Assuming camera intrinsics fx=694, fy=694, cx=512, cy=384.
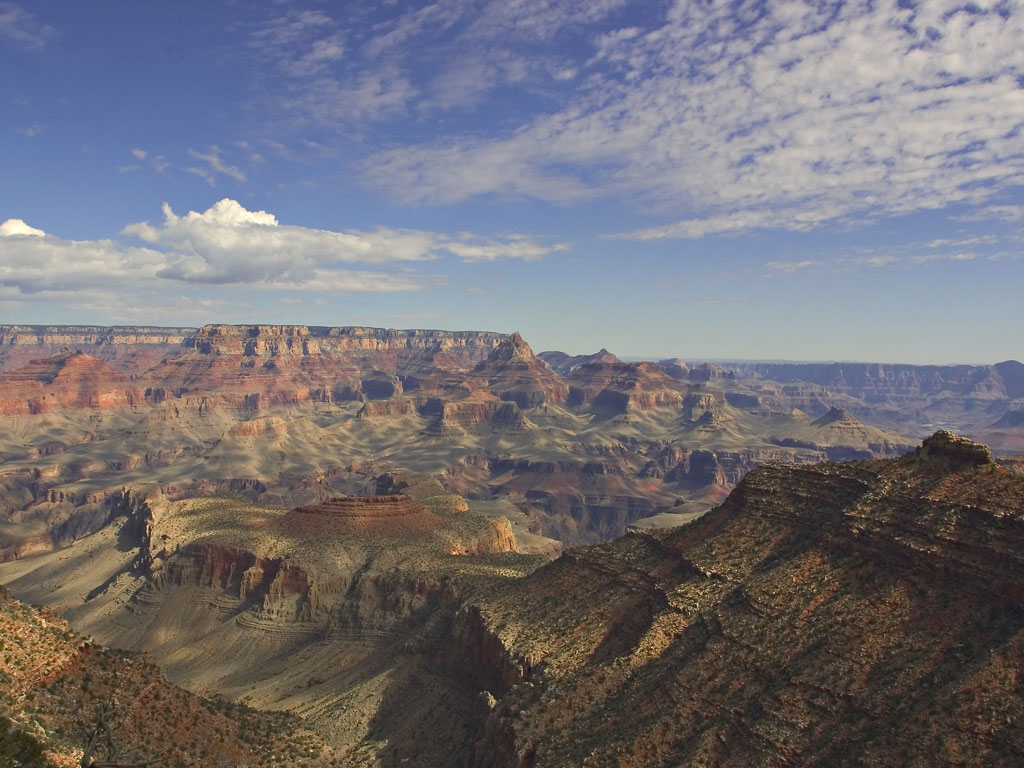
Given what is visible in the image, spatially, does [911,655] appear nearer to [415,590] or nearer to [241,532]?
[415,590]

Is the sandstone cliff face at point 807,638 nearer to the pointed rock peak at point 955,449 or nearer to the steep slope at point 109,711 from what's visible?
the pointed rock peak at point 955,449

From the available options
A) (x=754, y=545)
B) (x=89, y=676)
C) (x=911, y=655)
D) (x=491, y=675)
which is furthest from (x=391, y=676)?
(x=911, y=655)

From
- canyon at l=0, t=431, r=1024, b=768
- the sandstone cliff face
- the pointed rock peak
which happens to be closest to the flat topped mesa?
canyon at l=0, t=431, r=1024, b=768

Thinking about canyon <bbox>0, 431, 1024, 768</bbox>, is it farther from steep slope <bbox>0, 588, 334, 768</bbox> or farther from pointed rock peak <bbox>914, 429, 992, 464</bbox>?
steep slope <bbox>0, 588, 334, 768</bbox>

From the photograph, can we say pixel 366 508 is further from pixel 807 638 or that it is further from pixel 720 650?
pixel 807 638

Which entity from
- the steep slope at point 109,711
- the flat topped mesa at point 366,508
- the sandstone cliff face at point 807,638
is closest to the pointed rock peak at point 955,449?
the sandstone cliff face at point 807,638

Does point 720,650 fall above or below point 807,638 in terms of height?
below

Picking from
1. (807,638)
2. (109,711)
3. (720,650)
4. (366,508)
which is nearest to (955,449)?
(807,638)
